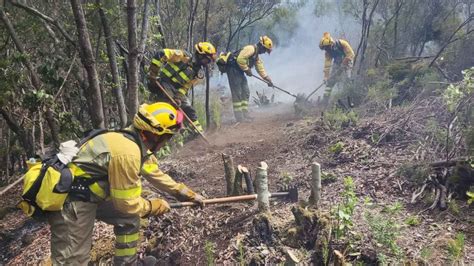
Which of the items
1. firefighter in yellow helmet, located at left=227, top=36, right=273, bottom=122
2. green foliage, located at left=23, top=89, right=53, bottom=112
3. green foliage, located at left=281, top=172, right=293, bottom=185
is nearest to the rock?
green foliage, located at left=281, top=172, right=293, bottom=185

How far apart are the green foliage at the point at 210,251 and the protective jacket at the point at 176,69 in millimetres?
3913

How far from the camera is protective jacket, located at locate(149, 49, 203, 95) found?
22.0ft

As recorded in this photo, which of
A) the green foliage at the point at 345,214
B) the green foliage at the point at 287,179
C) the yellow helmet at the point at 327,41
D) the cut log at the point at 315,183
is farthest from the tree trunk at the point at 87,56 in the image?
the yellow helmet at the point at 327,41

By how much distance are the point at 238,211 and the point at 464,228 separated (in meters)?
2.13

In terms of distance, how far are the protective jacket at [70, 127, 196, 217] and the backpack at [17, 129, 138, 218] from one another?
118 millimetres

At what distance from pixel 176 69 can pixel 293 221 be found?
4419mm

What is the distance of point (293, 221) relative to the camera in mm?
3674

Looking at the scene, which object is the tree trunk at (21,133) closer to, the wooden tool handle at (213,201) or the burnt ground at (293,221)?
the burnt ground at (293,221)

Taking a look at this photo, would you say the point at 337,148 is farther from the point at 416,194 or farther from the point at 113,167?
the point at 113,167

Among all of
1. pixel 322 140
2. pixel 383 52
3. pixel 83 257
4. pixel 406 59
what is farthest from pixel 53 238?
pixel 383 52

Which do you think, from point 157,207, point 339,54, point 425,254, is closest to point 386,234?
point 425,254

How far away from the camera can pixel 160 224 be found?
13.4 ft

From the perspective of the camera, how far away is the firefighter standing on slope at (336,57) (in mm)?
10359

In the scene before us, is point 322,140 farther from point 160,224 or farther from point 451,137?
point 160,224
